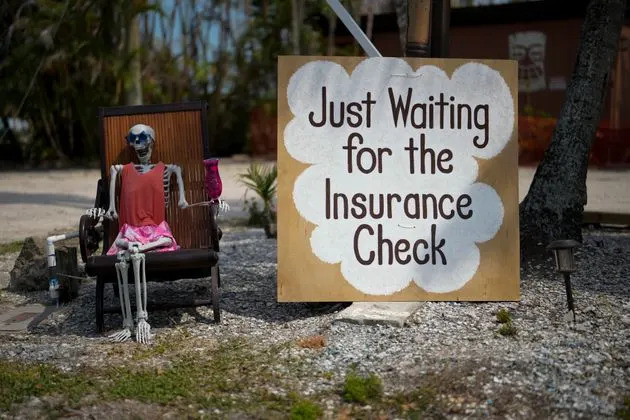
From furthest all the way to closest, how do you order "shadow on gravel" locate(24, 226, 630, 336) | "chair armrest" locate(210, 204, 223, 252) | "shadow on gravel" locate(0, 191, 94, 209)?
1. "shadow on gravel" locate(0, 191, 94, 209)
2. "shadow on gravel" locate(24, 226, 630, 336)
3. "chair armrest" locate(210, 204, 223, 252)

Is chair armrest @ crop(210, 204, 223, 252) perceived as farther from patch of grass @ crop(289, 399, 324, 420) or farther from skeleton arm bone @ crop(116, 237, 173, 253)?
patch of grass @ crop(289, 399, 324, 420)

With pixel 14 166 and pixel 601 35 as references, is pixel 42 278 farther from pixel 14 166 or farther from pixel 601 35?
pixel 14 166

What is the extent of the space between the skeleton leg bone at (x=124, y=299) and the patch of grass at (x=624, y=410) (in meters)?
2.97

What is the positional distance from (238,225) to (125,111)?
5.23 m

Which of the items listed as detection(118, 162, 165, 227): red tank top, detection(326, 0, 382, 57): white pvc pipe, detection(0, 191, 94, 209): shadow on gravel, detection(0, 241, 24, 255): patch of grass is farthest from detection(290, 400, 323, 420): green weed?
detection(0, 191, 94, 209): shadow on gravel

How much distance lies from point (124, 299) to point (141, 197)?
80 cm

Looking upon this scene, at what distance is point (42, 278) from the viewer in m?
7.32

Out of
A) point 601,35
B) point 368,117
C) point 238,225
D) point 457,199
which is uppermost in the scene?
point 601,35

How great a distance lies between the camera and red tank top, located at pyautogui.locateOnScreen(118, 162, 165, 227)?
6242 millimetres

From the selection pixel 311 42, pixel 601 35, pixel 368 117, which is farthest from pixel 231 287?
pixel 311 42

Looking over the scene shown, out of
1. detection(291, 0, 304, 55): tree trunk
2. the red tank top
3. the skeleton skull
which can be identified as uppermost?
detection(291, 0, 304, 55): tree trunk

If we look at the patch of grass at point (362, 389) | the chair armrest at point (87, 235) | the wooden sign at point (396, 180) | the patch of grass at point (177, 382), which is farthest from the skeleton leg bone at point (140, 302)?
the patch of grass at point (362, 389)

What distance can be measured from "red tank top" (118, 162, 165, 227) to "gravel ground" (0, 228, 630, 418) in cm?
70

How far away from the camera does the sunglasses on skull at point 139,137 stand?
6.32 meters
